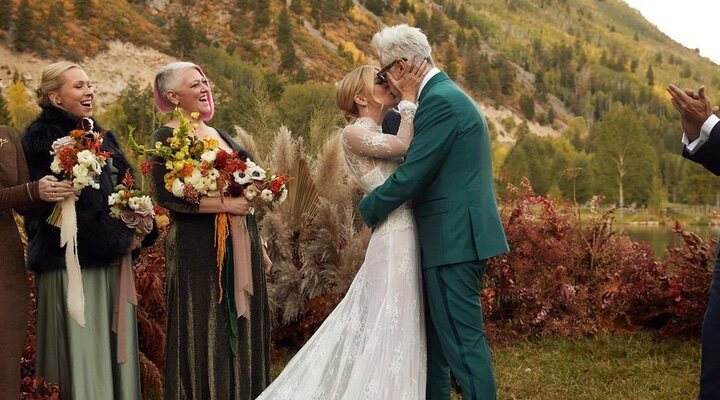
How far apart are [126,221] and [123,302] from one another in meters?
0.43

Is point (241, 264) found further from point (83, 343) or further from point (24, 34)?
point (24, 34)

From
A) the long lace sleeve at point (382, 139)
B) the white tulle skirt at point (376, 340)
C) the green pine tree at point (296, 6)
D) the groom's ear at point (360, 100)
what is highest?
the green pine tree at point (296, 6)

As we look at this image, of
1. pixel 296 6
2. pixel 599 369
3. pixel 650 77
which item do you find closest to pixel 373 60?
Answer: pixel 296 6

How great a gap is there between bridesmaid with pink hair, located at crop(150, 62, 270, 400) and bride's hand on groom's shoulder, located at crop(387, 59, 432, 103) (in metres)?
1.01

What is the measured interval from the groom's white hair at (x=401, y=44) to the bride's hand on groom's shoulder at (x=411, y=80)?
41 mm

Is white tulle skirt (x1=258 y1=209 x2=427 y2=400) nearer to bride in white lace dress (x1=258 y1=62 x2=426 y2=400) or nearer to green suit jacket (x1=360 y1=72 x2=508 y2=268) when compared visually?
bride in white lace dress (x1=258 y1=62 x2=426 y2=400)

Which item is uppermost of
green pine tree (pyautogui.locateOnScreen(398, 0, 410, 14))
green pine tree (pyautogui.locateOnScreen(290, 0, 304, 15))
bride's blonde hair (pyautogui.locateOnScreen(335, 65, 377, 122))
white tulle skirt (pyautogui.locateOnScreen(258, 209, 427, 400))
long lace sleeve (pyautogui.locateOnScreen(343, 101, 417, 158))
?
green pine tree (pyautogui.locateOnScreen(398, 0, 410, 14))

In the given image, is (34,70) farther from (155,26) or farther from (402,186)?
(402,186)

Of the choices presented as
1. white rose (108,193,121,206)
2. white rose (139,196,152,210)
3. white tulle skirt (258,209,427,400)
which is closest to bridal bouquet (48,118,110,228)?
white rose (108,193,121,206)

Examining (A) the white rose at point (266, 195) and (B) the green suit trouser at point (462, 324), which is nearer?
(B) the green suit trouser at point (462, 324)

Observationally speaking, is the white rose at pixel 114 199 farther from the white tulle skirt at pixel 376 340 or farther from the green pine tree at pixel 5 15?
the green pine tree at pixel 5 15

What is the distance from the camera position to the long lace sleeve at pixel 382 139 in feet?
11.4

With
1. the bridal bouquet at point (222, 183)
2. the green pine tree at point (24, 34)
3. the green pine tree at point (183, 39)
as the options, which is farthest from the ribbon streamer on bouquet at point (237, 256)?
the green pine tree at point (183, 39)

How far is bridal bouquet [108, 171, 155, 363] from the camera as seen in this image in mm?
3713
